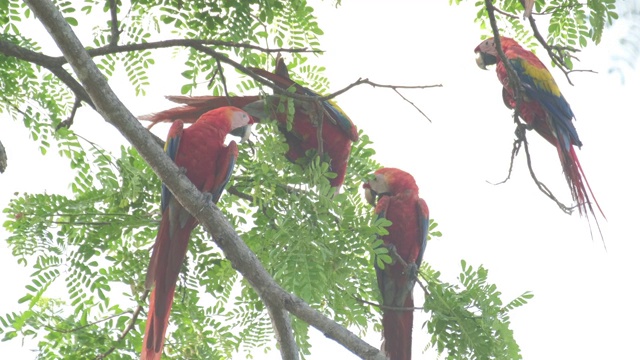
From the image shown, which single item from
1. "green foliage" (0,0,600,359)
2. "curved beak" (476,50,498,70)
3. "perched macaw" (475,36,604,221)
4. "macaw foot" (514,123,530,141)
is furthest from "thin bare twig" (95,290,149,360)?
"curved beak" (476,50,498,70)

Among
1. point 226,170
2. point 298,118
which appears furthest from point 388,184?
point 226,170

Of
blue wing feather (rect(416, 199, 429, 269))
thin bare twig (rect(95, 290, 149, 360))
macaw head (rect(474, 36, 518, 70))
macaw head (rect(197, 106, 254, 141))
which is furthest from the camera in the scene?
macaw head (rect(474, 36, 518, 70))

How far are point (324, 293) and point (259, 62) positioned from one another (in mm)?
947

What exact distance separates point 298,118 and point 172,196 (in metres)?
0.69

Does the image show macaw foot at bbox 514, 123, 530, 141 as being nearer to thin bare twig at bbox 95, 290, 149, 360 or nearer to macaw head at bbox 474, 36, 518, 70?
macaw head at bbox 474, 36, 518, 70

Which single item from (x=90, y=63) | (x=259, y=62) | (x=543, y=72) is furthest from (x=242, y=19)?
(x=543, y=72)

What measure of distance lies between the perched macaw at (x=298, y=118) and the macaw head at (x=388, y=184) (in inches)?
9.7

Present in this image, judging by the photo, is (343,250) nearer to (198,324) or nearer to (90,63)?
(198,324)

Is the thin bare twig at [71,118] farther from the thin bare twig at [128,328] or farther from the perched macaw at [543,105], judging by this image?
the perched macaw at [543,105]

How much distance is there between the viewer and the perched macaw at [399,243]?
3.08 meters

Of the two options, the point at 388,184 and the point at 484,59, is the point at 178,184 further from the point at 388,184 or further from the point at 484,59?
the point at 484,59

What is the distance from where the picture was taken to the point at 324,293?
241cm

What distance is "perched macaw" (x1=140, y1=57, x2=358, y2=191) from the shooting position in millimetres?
2855

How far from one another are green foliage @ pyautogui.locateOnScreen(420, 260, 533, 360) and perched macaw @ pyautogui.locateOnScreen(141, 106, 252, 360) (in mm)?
836
